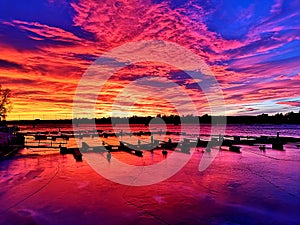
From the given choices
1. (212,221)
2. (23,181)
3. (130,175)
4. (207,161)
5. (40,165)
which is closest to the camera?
(212,221)

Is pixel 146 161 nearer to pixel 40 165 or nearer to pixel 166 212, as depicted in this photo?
pixel 40 165

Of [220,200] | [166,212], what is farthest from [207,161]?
[166,212]

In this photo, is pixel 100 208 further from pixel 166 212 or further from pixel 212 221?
pixel 212 221

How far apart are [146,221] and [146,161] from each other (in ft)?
48.0

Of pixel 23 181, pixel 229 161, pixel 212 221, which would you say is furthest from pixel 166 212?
pixel 229 161

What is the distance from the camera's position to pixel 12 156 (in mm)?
26953

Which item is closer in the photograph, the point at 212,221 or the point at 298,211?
the point at 212,221

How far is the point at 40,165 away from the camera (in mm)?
22797

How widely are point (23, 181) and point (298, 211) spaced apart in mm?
15861

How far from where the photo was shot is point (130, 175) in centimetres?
1928

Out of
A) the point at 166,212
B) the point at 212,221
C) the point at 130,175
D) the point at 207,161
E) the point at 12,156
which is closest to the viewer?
the point at 212,221

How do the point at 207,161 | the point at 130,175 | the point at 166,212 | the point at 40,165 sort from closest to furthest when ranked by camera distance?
the point at 166,212 < the point at 130,175 < the point at 40,165 < the point at 207,161

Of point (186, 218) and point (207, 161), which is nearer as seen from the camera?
point (186, 218)

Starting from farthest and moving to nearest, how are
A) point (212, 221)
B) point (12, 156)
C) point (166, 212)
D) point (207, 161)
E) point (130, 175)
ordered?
point (12, 156)
point (207, 161)
point (130, 175)
point (166, 212)
point (212, 221)
